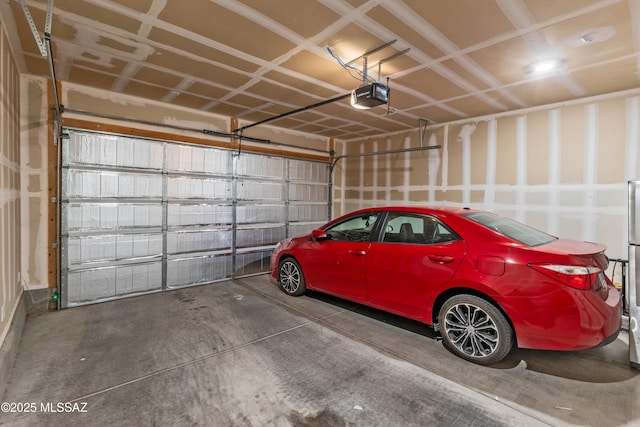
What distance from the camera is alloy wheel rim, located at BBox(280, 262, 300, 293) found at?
176 inches

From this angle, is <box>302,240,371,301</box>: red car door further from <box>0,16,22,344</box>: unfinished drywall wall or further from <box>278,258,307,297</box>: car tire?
<box>0,16,22,344</box>: unfinished drywall wall

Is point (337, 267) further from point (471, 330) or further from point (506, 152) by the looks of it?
point (506, 152)

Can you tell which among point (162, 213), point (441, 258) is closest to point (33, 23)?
point (162, 213)

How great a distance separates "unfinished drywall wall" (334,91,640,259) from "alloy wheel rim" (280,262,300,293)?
3100mm

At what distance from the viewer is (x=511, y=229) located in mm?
2982

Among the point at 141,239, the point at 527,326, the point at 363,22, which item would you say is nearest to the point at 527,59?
the point at 363,22

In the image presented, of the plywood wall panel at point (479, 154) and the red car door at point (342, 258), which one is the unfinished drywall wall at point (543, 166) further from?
the red car door at point (342, 258)

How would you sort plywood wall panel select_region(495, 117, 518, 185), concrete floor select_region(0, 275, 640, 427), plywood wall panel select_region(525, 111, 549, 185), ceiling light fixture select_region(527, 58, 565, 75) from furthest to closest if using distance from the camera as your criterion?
plywood wall panel select_region(495, 117, 518, 185) → plywood wall panel select_region(525, 111, 549, 185) → ceiling light fixture select_region(527, 58, 565, 75) → concrete floor select_region(0, 275, 640, 427)

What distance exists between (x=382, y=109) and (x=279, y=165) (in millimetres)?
2476

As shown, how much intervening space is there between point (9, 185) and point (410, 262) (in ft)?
13.4

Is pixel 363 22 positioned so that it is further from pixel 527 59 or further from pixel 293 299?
pixel 293 299

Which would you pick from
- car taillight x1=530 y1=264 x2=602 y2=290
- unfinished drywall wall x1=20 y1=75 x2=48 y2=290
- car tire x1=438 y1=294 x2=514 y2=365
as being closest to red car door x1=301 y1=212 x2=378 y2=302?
car tire x1=438 y1=294 x2=514 y2=365

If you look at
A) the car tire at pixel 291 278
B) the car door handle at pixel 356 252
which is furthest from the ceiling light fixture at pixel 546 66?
the car tire at pixel 291 278

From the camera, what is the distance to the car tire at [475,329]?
8.45ft
